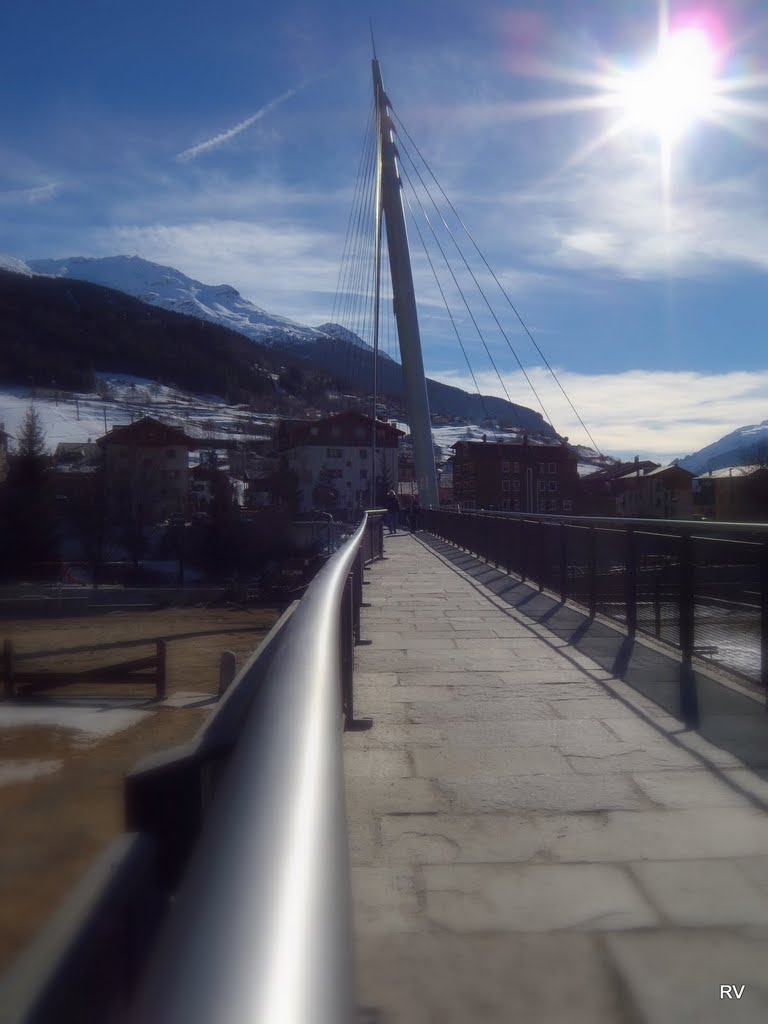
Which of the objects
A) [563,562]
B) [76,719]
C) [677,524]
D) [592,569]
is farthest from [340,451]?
[677,524]

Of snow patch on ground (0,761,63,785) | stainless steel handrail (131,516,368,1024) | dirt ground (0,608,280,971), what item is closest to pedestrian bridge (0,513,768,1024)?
stainless steel handrail (131,516,368,1024)

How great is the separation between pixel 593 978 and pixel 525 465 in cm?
2452

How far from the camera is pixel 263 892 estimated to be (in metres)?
0.59

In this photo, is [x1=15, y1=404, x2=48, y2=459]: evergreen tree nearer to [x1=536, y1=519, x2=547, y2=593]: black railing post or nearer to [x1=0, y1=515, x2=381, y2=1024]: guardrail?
[x1=536, y1=519, x2=547, y2=593]: black railing post

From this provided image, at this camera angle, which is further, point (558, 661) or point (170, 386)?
point (170, 386)

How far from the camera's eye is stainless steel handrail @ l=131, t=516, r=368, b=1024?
491 mm

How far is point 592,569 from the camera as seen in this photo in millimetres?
7637

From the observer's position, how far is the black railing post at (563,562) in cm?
871

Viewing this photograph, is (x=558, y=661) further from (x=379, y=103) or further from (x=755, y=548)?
(x=379, y=103)

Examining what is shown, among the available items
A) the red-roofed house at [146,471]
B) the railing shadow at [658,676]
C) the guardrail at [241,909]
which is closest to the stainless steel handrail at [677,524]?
the railing shadow at [658,676]

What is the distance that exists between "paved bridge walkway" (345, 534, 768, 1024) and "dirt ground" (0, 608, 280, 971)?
197 inches

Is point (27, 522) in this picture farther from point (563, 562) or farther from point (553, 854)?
point (553, 854)

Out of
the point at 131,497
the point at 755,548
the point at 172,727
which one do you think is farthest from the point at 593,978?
the point at 131,497

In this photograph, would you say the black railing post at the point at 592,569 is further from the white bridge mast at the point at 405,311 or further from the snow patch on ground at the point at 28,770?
the white bridge mast at the point at 405,311
